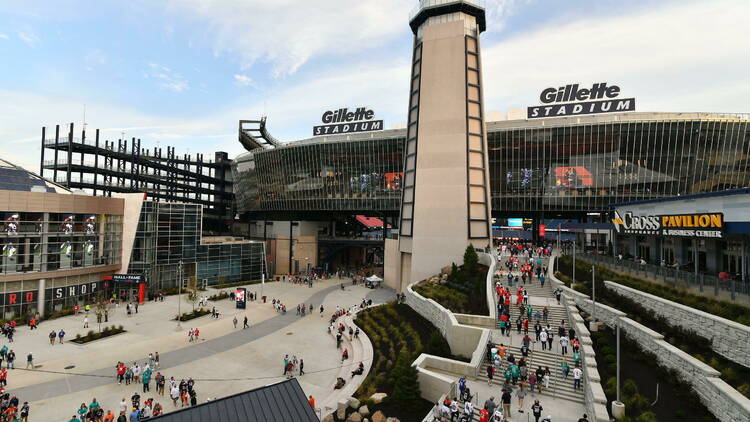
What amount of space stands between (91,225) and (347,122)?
42.8 meters

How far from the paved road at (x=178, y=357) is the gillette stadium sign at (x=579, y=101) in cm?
4453

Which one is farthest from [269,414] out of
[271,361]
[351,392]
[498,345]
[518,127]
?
[518,127]

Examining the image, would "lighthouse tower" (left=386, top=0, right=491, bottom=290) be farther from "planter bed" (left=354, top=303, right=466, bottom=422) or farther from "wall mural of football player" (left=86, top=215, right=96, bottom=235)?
"wall mural of football player" (left=86, top=215, right=96, bottom=235)

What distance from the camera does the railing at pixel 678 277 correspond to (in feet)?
65.8

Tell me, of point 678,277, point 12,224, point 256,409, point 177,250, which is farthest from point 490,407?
point 177,250

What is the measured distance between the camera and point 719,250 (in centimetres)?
2648

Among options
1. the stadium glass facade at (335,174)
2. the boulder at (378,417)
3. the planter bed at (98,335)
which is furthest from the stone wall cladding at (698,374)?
the stadium glass facade at (335,174)

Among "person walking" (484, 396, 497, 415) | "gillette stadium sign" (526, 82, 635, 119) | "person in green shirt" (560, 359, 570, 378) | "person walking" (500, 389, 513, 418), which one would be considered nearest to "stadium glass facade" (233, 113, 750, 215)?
"gillette stadium sign" (526, 82, 635, 119)

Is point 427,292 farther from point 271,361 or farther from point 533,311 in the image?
point 271,361

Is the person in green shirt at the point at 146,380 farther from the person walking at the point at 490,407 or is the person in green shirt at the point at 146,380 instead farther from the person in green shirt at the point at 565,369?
the person in green shirt at the point at 565,369

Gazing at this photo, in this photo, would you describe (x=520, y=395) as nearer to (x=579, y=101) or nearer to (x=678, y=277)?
(x=678, y=277)

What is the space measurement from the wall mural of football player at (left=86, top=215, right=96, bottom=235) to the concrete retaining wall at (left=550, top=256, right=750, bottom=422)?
172 feet

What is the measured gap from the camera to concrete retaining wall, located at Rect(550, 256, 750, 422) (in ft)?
46.3

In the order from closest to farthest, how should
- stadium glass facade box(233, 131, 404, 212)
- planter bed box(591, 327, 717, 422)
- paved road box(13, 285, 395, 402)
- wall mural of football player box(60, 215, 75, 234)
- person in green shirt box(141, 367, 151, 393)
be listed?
1. planter bed box(591, 327, 717, 422)
2. paved road box(13, 285, 395, 402)
3. person in green shirt box(141, 367, 151, 393)
4. wall mural of football player box(60, 215, 75, 234)
5. stadium glass facade box(233, 131, 404, 212)
